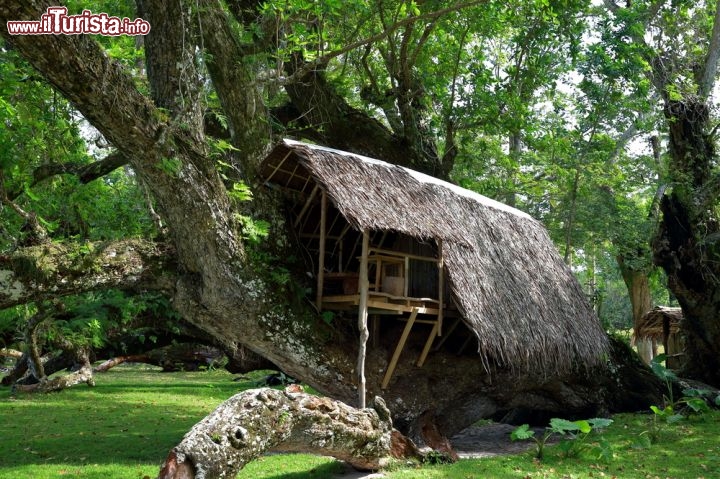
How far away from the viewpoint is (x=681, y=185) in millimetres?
13875

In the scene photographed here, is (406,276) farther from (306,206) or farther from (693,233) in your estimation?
(693,233)

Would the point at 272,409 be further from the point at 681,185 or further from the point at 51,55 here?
the point at 681,185

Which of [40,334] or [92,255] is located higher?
[92,255]

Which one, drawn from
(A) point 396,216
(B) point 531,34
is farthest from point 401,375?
(B) point 531,34

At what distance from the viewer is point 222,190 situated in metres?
8.37

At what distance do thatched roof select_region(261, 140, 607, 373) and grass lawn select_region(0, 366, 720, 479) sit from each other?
1541 mm

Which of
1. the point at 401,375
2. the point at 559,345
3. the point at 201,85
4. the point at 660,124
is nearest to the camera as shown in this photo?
the point at 201,85

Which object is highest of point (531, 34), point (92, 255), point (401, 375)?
point (531, 34)

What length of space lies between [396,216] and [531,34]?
613 cm

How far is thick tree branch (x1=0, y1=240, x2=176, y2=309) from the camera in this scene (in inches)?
313

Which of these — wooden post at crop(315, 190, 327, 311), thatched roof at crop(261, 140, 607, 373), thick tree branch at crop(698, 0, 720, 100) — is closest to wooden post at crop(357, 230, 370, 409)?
thatched roof at crop(261, 140, 607, 373)

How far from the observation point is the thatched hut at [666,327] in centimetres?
1897

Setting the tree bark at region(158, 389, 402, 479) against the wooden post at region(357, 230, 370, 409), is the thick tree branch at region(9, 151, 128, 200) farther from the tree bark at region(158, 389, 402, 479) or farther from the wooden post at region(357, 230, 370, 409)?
the tree bark at region(158, 389, 402, 479)

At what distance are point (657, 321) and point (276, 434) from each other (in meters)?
16.3
